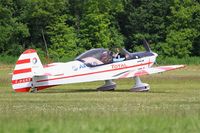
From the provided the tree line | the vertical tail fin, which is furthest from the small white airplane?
the tree line

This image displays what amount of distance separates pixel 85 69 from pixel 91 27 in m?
49.3

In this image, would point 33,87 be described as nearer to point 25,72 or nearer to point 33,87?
point 33,87

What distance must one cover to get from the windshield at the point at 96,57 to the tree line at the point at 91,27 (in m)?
43.3

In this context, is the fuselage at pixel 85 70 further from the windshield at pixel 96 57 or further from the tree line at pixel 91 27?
the tree line at pixel 91 27

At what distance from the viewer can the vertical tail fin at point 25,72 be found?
24828mm

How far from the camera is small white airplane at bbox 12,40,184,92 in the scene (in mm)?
25031

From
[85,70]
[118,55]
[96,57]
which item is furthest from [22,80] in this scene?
[118,55]

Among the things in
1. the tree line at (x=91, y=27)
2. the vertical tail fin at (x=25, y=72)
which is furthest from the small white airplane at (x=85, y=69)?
the tree line at (x=91, y=27)

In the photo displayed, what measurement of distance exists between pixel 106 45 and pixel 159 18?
869 centimetres

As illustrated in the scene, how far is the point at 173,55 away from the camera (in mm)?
73312

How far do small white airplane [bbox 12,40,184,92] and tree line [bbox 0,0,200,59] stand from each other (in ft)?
140

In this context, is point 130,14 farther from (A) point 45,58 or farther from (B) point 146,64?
(B) point 146,64

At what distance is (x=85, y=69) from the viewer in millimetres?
26312

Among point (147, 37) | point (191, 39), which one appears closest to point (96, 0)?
point (147, 37)
